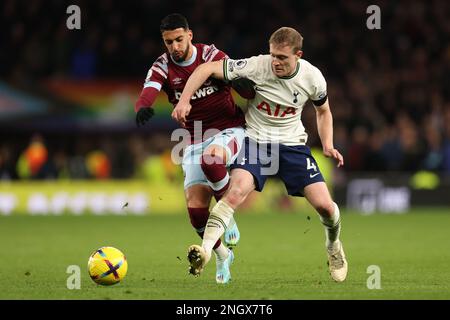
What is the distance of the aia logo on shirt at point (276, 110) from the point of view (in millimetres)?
8617

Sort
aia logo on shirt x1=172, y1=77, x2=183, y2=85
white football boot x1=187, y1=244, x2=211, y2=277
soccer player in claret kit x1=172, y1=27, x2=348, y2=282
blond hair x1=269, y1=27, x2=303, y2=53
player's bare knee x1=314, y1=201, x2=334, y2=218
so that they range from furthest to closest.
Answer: aia logo on shirt x1=172, y1=77, x2=183, y2=85 → player's bare knee x1=314, y1=201, x2=334, y2=218 → soccer player in claret kit x1=172, y1=27, x2=348, y2=282 → blond hair x1=269, y1=27, x2=303, y2=53 → white football boot x1=187, y1=244, x2=211, y2=277

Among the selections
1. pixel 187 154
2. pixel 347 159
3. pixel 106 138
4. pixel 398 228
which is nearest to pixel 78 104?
pixel 106 138

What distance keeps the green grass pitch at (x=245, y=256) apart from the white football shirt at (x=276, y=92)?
1.26 m

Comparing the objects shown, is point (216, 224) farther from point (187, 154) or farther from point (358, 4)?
point (358, 4)

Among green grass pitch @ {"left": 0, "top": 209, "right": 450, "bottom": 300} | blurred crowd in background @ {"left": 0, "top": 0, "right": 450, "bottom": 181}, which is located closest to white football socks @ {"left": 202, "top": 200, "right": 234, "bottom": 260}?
green grass pitch @ {"left": 0, "top": 209, "right": 450, "bottom": 300}

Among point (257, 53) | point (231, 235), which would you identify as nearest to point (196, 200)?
point (231, 235)

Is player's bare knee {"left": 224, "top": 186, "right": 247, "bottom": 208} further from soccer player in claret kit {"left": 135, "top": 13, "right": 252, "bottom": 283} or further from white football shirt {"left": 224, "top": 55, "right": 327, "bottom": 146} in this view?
white football shirt {"left": 224, "top": 55, "right": 327, "bottom": 146}

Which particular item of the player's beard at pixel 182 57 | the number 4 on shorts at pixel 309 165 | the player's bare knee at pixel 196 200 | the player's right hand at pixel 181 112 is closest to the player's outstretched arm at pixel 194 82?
the player's right hand at pixel 181 112

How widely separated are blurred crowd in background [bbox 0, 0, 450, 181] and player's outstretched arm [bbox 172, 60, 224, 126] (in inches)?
493

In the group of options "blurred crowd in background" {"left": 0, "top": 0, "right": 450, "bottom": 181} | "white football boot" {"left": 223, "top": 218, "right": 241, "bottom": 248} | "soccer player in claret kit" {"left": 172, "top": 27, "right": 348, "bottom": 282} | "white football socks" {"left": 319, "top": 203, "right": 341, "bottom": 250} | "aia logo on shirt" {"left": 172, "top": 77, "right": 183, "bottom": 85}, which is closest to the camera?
"soccer player in claret kit" {"left": 172, "top": 27, "right": 348, "bottom": 282}

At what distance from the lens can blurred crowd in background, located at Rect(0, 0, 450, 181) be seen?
21.4 m

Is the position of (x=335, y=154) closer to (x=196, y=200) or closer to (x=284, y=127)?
(x=284, y=127)

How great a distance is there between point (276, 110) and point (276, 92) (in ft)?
0.52

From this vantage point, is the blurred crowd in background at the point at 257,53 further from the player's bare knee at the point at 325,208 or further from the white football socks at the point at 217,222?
the white football socks at the point at 217,222
